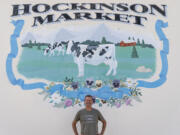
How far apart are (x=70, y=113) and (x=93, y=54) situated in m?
0.90

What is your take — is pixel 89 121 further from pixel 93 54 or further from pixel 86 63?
pixel 93 54

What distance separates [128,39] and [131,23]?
0.82ft

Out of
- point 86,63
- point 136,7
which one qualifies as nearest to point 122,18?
point 136,7

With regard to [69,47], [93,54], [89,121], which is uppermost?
[69,47]

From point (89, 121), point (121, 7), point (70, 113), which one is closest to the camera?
point (89, 121)

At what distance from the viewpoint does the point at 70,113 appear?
356 cm

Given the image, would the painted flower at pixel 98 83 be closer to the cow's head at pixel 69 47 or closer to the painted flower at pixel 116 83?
the painted flower at pixel 116 83

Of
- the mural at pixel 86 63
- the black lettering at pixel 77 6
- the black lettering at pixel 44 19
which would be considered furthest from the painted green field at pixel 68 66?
the black lettering at pixel 77 6

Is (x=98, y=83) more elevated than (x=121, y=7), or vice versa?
(x=121, y=7)

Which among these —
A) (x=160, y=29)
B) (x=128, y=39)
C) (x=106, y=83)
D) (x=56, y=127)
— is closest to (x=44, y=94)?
(x=56, y=127)

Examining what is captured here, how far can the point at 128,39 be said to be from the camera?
3688 mm

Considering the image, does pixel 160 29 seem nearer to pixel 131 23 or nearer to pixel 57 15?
pixel 131 23

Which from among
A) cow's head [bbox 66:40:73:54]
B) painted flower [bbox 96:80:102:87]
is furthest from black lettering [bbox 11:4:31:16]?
painted flower [bbox 96:80:102:87]

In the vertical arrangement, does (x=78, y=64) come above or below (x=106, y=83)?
above
